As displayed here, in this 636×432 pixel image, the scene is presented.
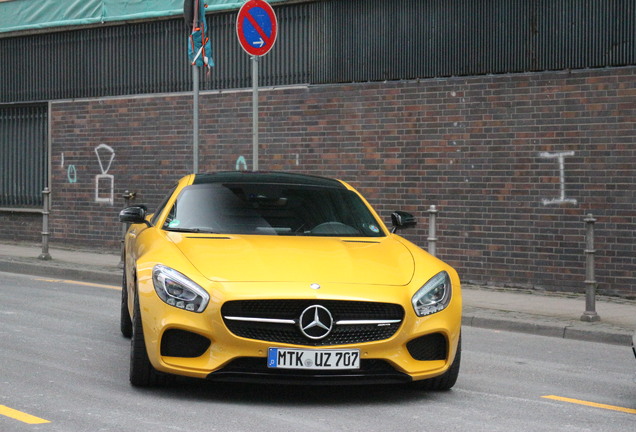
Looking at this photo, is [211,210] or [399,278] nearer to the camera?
[399,278]

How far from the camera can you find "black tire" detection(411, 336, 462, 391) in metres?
7.17

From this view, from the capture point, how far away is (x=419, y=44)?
1563 centimetres

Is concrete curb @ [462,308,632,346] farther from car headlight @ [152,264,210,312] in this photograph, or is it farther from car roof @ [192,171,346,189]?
car headlight @ [152,264,210,312]

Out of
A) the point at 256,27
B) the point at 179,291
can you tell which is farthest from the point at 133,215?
the point at 256,27

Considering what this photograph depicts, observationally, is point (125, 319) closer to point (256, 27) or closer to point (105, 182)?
point (256, 27)

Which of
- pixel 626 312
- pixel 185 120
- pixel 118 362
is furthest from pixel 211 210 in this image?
pixel 185 120

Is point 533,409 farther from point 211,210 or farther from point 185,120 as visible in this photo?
point 185,120

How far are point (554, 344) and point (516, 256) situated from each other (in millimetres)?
4162

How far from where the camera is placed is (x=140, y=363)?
6965 millimetres

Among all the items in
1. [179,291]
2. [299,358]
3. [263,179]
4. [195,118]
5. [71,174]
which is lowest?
[299,358]

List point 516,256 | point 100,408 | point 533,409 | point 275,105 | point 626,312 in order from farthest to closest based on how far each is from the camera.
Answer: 1. point 275,105
2. point 516,256
3. point 626,312
4. point 533,409
5. point 100,408

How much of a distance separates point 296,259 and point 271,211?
1.11 metres

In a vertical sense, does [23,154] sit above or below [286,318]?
above

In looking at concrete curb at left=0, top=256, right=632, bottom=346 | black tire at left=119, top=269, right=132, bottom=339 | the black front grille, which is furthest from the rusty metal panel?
the black front grille
